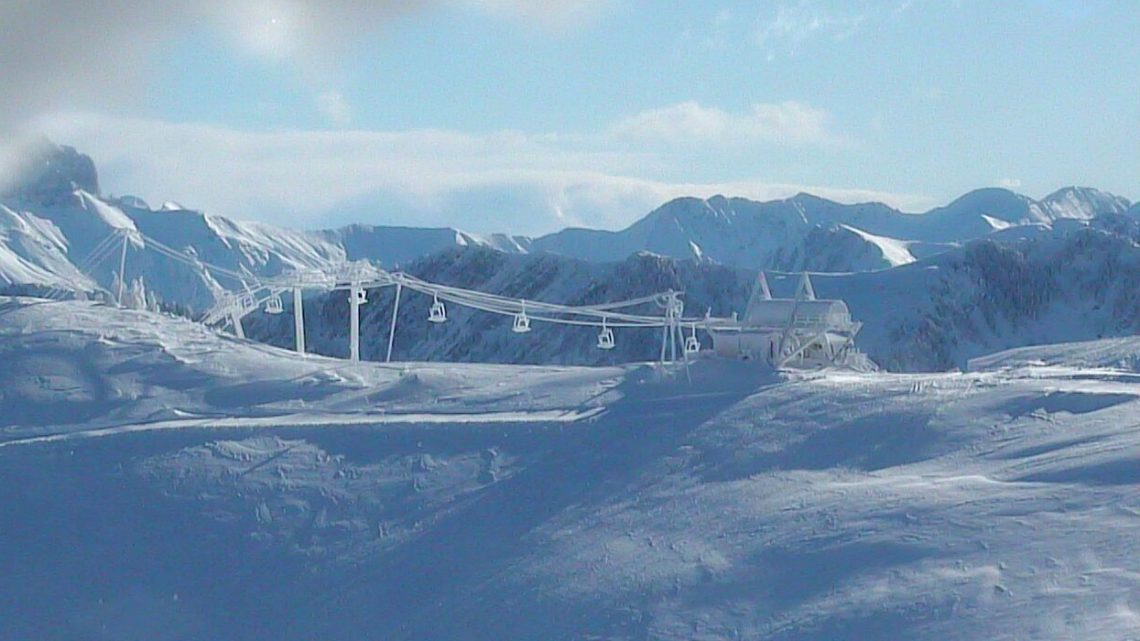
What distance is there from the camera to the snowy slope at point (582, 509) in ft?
58.2

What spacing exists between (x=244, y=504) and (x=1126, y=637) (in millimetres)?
15049

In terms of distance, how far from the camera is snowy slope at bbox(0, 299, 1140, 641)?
17750 millimetres

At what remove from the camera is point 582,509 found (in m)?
22.6

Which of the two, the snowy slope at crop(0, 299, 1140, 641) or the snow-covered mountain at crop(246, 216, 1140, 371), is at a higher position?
the snow-covered mountain at crop(246, 216, 1140, 371)

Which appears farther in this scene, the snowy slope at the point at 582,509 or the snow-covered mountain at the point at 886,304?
the snow-covered mountain at the point at 886,304

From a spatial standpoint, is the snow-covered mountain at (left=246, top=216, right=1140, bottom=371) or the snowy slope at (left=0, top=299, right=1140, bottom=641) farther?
the snow-covered mountain at (left=246, top=216, right=1140, bottom=371)

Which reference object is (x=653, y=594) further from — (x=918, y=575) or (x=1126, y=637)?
(x=1126, y=637)

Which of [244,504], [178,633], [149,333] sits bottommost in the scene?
[178,633]

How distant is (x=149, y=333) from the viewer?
118ft

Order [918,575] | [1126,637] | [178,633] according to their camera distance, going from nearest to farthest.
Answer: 1. [1126,637]
2. [918,575]
3. [178,633]

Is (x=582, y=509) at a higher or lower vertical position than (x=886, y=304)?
lower

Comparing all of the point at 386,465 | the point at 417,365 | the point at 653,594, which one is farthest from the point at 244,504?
the point at 417,365

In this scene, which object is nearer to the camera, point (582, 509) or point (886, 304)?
point (582, 509)

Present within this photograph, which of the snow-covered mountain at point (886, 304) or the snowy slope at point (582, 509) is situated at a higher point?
the snow-covered mountain at point (886, 304)
